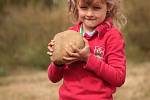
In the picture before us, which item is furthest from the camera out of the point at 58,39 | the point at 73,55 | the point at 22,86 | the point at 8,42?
the point at 8,42

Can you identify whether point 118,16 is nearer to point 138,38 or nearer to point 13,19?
point 138,38

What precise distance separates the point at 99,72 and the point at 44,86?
7025mm

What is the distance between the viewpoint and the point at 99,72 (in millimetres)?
3395

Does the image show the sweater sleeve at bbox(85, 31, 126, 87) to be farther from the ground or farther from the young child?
the ground

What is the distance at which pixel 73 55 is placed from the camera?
334 cm

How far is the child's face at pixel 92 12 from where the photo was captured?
349 cm

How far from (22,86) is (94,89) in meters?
7.27

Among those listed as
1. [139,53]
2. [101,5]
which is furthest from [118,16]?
[139,53]

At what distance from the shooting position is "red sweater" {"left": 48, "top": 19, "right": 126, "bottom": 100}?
11.3 feet

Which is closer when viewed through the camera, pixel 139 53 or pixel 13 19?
pixel 139 53

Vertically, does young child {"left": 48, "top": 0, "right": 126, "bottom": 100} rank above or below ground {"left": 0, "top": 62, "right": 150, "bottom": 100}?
above

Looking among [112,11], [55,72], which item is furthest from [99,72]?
[112,11]

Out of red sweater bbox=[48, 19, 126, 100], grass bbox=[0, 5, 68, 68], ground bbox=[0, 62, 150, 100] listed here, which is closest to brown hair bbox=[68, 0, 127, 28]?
red sweater bbox=[48, 19, 126, 100]

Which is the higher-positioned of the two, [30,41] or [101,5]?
[101,5]
